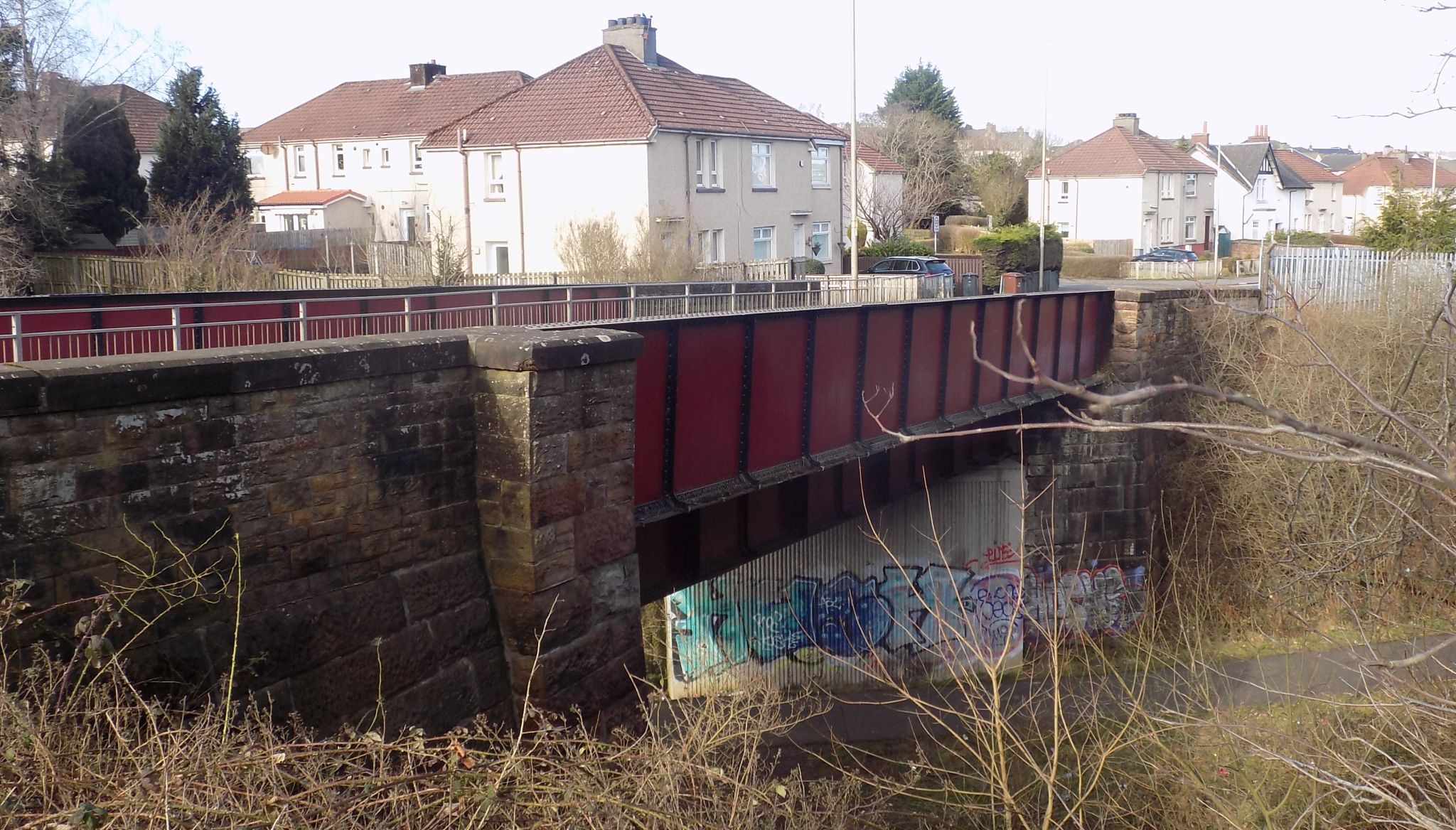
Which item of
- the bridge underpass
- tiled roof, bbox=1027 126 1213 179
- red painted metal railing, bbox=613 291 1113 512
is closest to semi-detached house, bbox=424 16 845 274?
red painted metal railing, bbox=613 291 1113 512

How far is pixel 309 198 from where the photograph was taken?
52.3 metres

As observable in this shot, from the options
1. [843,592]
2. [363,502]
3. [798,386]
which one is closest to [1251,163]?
[843,592]

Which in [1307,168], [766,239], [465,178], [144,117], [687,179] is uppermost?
[144,117]

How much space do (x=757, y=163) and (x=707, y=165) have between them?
294cm

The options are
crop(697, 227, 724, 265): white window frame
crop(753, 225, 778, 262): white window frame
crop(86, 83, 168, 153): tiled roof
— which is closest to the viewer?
crop(697, 227, 724, 265): white window frame

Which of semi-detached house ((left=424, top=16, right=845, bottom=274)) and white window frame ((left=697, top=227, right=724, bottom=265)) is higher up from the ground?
semi-detached house ((left=424, top=16, right=845, bottom=274))

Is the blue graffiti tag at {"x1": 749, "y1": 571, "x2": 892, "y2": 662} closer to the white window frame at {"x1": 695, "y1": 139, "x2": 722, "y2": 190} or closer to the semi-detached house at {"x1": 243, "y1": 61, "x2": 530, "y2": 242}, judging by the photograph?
the white window frame at {"x1": 695, "y1": 139, "x2": 722, "y2": 190}

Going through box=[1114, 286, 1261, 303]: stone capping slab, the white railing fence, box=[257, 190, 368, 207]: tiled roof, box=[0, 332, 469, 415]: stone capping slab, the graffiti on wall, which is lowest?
the graffiti on wall

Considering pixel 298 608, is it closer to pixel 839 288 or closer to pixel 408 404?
pixel 408 404

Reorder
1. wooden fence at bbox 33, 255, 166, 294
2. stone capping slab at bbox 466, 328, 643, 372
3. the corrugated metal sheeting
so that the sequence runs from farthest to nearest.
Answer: wooden fence at bbox 33, 255, 166, 294 < the corrugated metal sheeting < stone capping slab at bbox 466, 328, 643, 372

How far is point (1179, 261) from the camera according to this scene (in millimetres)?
44969

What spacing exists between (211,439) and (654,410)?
13.9 feet

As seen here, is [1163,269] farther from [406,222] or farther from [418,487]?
[418,487]

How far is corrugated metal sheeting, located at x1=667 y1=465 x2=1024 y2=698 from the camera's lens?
19281 mm
